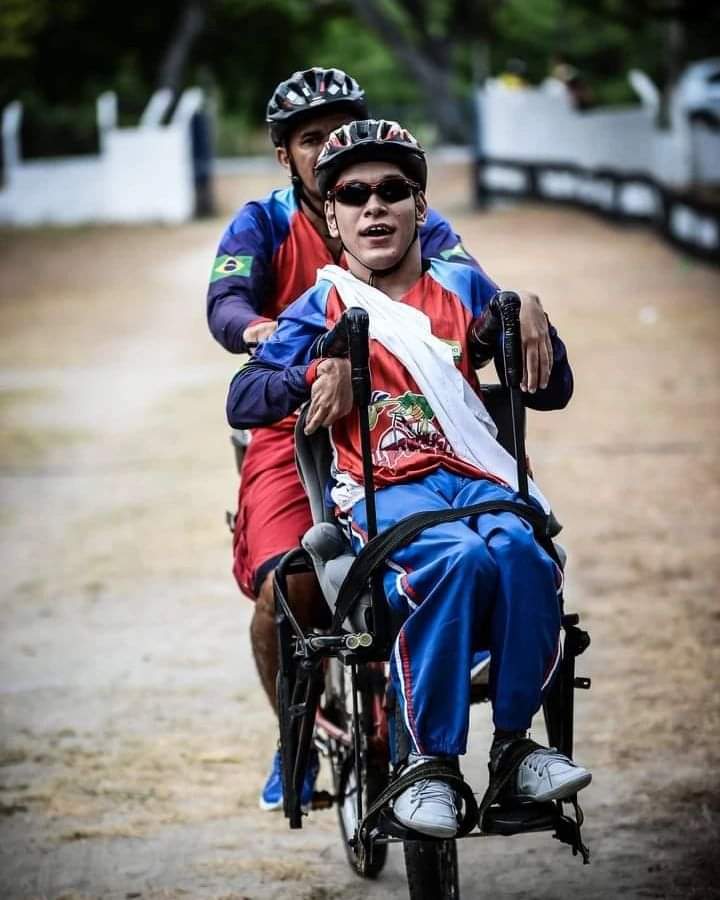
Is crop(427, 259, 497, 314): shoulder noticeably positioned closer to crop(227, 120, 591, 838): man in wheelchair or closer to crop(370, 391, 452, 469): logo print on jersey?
crop(227, 120, 591, 838): man in wheelchair

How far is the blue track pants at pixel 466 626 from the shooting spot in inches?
137

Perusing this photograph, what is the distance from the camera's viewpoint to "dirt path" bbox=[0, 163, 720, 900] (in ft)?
16.1

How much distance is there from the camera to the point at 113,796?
547 cm

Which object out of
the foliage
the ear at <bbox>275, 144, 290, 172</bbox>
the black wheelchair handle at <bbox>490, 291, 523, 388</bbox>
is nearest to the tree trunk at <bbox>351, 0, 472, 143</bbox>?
the foliage

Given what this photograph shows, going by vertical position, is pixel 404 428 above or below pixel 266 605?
above

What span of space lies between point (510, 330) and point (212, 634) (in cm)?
391

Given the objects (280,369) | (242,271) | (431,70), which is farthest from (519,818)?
(431,70)

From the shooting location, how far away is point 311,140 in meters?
5.00

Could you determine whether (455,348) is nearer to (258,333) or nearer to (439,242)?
(258,333)

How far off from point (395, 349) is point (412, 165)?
0.51 meters

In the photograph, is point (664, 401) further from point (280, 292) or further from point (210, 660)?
point (280, 292)

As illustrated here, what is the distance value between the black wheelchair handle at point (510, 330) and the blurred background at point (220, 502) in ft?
5.48

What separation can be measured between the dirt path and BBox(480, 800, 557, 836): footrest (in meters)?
1.18

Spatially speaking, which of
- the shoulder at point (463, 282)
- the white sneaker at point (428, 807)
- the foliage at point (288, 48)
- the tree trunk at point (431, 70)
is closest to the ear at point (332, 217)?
the shoulder at point (463, 282)
